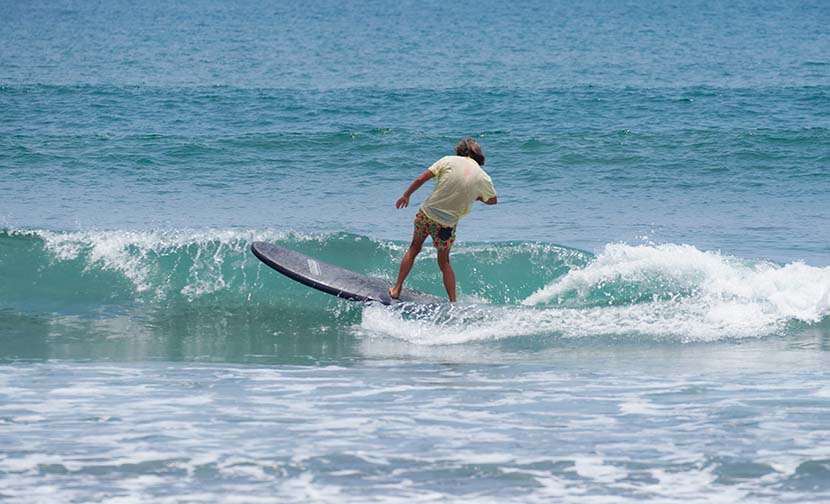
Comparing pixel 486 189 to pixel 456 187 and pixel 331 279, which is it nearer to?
pixel 456 187

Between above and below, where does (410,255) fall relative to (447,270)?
above

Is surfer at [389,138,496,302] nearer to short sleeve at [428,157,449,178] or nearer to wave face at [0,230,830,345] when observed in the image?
short sleeve at [428,157,449,178]

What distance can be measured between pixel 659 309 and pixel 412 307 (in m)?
2.31

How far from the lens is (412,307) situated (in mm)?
9523

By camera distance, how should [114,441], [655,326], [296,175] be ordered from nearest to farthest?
[114,441], [655,326], [296,175]

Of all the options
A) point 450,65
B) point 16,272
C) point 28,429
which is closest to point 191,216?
point 16,272

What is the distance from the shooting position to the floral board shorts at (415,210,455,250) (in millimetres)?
9250

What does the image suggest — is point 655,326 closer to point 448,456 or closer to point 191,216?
point 448,456

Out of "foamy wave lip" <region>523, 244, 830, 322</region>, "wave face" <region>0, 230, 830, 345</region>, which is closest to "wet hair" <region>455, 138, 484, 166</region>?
"wave face" <region>0, 230, 830, 345</region>

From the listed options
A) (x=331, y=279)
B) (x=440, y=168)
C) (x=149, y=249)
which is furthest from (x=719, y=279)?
(x=149, y=249)

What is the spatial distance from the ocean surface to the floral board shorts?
0.62 metres

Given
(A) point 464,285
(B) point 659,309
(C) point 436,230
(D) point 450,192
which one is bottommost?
(B) point 659,309

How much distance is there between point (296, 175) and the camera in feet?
62.1

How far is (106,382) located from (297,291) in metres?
3.88
